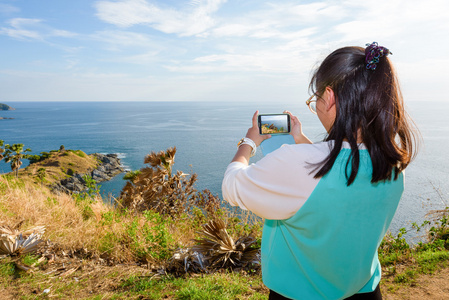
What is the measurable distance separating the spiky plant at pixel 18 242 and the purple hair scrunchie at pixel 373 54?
13.3ft

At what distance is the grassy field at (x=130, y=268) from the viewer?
3262 mm

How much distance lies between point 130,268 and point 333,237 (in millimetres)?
3231

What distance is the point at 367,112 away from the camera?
3.66 ft

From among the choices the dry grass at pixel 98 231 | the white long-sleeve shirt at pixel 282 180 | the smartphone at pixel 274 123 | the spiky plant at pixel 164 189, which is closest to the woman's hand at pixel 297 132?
the smartphone at pixel 274 123

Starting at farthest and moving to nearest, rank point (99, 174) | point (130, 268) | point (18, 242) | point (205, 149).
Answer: point (205, 149), point (99, 174), point (18, 242), point (130, 268)

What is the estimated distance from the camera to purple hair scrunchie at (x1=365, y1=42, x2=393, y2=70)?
1.13 m

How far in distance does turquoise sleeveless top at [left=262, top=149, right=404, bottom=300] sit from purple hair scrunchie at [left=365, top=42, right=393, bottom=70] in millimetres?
313

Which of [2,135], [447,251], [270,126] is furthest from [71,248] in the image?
[2,135]

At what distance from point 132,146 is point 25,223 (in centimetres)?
5927

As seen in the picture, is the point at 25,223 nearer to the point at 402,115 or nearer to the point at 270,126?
the point at 270,126

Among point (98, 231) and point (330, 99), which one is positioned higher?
point (330, 99)

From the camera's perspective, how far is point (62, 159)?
4794 cm

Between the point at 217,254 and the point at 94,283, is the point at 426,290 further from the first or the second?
the point at 94,283

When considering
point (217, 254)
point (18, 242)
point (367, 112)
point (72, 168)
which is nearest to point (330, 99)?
point (367, 112)
